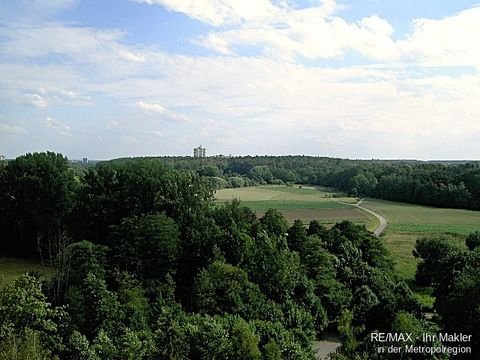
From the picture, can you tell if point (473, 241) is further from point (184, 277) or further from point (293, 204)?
point (293, 204)

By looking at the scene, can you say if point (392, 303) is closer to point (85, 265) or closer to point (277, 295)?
point (277, 295)

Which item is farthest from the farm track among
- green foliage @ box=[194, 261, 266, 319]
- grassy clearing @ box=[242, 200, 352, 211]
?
green foliage @ box=[194, 261, 266, 319]

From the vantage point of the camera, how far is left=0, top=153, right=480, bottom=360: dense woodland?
69.1ft

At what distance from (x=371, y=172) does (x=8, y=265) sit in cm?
9090

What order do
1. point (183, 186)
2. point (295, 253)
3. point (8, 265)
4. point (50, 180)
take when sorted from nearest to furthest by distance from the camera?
point (295, 253) → point (183, 186) → point (8, 265) → point (50, 180)

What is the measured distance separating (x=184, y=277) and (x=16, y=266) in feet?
59.7

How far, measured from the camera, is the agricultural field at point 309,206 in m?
67.9

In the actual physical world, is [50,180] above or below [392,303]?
above

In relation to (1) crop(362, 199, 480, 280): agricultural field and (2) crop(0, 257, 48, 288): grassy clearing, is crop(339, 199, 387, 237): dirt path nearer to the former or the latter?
(1) crop(362, 199, 480, 280): agricultural field

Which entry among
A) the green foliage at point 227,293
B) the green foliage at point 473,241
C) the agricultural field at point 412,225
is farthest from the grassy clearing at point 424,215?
the green foliage at point 227,293

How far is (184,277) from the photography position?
32.8 meters

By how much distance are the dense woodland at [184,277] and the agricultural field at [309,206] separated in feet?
79.2

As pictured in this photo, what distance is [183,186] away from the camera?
3738cm

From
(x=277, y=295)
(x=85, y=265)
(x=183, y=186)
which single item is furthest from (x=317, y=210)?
(x=85, y=265)
